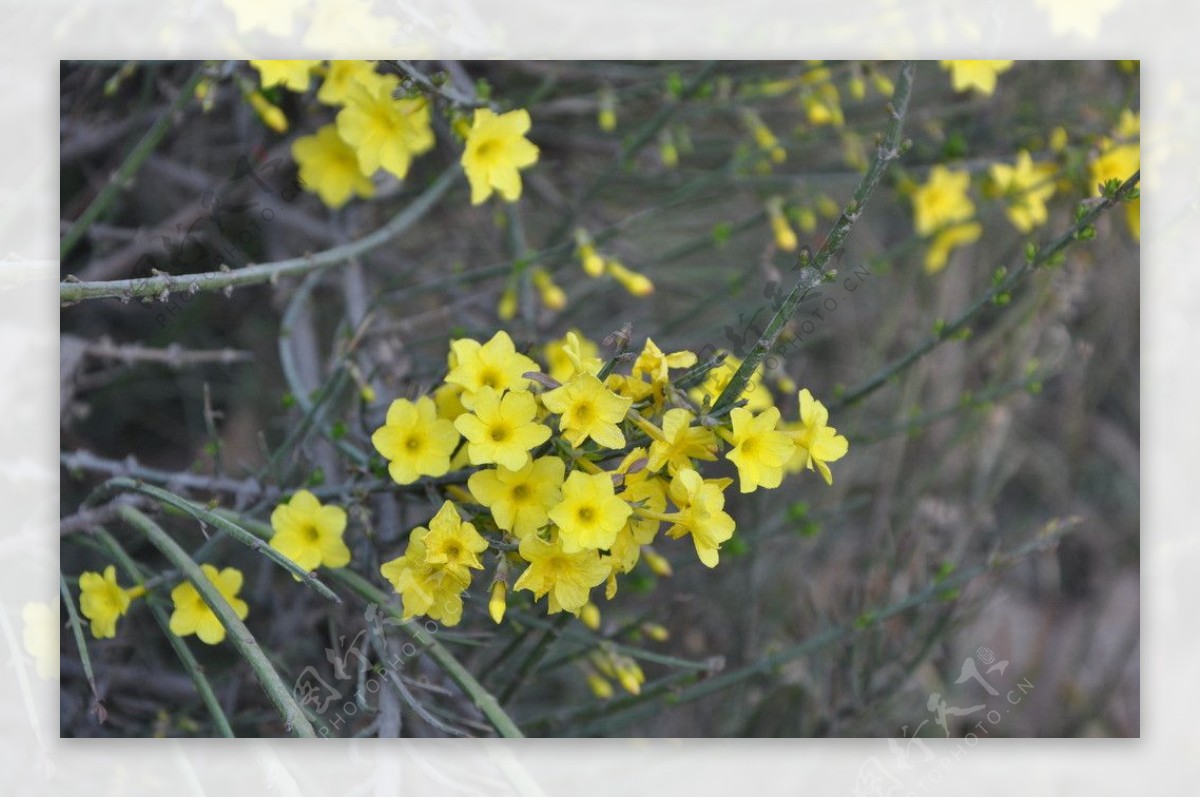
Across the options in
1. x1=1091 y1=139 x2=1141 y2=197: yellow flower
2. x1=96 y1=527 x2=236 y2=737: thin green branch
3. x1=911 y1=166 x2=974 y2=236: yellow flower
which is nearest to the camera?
x1=96 y1=527 x2=236 y2=737: thin green branch

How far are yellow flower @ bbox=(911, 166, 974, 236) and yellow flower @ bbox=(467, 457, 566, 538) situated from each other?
114cm

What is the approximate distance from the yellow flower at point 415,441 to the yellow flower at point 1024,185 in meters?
1.12

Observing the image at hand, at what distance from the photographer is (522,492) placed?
113cm

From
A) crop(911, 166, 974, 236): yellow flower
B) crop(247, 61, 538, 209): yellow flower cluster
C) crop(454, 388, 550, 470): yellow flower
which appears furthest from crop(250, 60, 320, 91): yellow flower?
crop(911, 166, 974, 236): yellow flower

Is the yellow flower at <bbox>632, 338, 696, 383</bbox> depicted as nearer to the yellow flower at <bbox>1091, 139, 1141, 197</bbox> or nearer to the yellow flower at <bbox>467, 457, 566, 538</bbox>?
the yellow flower at <bbox>467, 457, 566, 538</bbox>

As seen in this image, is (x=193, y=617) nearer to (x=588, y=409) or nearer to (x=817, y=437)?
(x=588, y=409)

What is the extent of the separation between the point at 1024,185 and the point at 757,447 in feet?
3.32

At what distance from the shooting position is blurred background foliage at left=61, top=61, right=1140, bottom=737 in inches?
66.0

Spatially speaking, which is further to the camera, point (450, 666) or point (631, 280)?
point (631, 280)

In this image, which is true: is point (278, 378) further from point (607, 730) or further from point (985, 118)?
point (985, 118)

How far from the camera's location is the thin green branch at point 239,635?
1.15m

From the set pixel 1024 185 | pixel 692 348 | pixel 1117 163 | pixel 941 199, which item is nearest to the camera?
pixel 1117 163

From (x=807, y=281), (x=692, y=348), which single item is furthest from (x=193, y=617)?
(x=692, y=348)

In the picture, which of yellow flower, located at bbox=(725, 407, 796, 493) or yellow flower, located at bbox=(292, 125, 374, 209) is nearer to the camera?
yellow flower, located at bbox=(725, 407, 796, 493)
